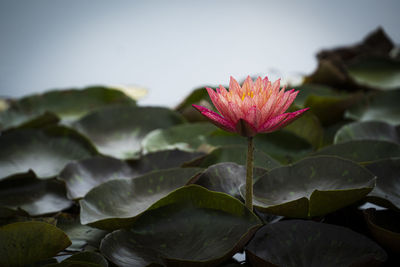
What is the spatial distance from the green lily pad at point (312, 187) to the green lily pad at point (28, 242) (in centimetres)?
22

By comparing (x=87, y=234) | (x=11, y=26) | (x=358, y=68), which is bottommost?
(x=87, y=234)

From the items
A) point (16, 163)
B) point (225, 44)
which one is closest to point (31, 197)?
point (16, 163)

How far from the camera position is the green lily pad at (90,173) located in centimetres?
67

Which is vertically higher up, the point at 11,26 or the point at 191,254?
the point at 11,26

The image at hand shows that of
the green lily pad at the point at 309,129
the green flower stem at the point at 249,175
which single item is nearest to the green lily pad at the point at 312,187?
the green flower stem at the point at 249,175

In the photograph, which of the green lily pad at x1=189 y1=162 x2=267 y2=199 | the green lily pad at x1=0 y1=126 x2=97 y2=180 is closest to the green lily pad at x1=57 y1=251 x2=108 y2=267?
the green lily pad at x1=189 y1=162 x2=267 y2=199

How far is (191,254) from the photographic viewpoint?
1.58 feet

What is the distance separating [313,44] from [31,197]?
1.47 m

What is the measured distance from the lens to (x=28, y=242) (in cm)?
50

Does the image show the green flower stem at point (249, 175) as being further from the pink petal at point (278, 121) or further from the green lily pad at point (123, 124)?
the green lily pad at point (123, 124)

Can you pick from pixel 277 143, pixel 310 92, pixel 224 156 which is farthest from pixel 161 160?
pixel 310 92

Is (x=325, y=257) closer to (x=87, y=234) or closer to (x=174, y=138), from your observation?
(x=87, y=234)

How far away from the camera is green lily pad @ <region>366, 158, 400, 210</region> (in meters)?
0.54

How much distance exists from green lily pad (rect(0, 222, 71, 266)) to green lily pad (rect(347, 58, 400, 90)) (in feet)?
→ 3.08
